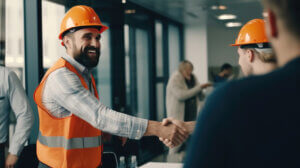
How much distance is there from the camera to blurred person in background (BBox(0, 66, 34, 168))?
7.76 feet

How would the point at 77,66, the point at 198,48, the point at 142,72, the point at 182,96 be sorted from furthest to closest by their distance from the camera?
the point at 198,48 < the point at 142,72 < the point at 182,96 < the point at 77,66

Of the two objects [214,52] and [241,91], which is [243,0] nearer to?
[214,52]

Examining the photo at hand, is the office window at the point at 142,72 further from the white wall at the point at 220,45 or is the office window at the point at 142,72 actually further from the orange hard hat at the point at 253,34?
the orange hard hat at the point at 253,34

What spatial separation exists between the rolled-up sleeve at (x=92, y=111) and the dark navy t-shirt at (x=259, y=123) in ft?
3.59

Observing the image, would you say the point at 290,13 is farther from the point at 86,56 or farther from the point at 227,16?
the point at 227,16

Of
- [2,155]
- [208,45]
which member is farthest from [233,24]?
[2,155]

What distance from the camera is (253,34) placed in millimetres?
2088

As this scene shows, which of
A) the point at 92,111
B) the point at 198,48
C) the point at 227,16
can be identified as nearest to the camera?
the point at 92,111

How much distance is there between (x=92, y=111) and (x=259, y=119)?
3.85 ft

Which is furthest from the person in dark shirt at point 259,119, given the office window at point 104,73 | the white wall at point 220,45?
the white wall at point 220,45

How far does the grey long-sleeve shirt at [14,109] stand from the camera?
238cm

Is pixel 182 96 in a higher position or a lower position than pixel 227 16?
lower

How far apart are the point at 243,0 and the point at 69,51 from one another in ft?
15.2

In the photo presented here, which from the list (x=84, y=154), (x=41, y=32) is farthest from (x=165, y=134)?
(x=41, y=32)
